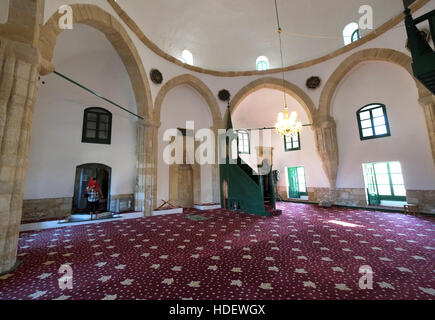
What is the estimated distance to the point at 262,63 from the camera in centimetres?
1060

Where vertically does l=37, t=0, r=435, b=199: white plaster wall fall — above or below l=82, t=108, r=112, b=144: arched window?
above

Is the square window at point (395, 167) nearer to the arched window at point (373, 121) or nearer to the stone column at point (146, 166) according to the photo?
the arched window at point (373, 121)

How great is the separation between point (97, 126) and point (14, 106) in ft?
15.4

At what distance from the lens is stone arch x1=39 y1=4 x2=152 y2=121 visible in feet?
12.6

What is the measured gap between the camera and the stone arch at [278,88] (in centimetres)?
910

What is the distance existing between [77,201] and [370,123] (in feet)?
39.9

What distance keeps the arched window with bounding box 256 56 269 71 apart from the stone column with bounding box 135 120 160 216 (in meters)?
A: 7.12

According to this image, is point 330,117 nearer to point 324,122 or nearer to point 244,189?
point 324,122

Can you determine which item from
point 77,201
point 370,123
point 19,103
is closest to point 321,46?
point 370,123

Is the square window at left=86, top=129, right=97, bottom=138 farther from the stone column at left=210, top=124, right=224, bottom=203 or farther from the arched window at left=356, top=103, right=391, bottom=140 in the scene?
the arched window at left=356, top=103, right=391, bottom=140

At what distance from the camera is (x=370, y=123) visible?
7738 mm

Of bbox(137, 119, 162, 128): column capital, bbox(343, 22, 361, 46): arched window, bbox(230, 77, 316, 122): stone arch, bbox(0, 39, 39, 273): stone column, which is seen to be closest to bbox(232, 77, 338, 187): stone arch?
bbox(230, 77, 316, 122): stone arch

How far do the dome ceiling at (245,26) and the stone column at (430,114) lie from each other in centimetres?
371
